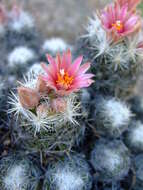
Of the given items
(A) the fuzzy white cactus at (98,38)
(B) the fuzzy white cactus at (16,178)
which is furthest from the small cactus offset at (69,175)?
(A) the fuzzy white cactus at (98,38)

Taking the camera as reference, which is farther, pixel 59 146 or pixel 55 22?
pixel 55 22

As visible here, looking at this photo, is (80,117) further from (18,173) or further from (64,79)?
(18,173)

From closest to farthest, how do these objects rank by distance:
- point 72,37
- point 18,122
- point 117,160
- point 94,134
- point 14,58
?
point 18,122
point 117,160
point 94,134
point 14,58
point 72,37

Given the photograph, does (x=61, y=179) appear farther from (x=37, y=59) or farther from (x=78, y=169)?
(x=37, y=59)

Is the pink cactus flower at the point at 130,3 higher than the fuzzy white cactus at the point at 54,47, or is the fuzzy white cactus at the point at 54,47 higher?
the pink cactus flower at the point at 130,3

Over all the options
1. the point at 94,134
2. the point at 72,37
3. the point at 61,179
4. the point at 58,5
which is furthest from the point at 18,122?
the point at 58,5

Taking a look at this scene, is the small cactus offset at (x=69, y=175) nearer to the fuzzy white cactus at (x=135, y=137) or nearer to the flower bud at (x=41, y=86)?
the fuzzy white cactus at (x=135, y=137)

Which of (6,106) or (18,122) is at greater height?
(6,106)

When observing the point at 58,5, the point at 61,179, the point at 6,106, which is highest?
the point at 58,5
